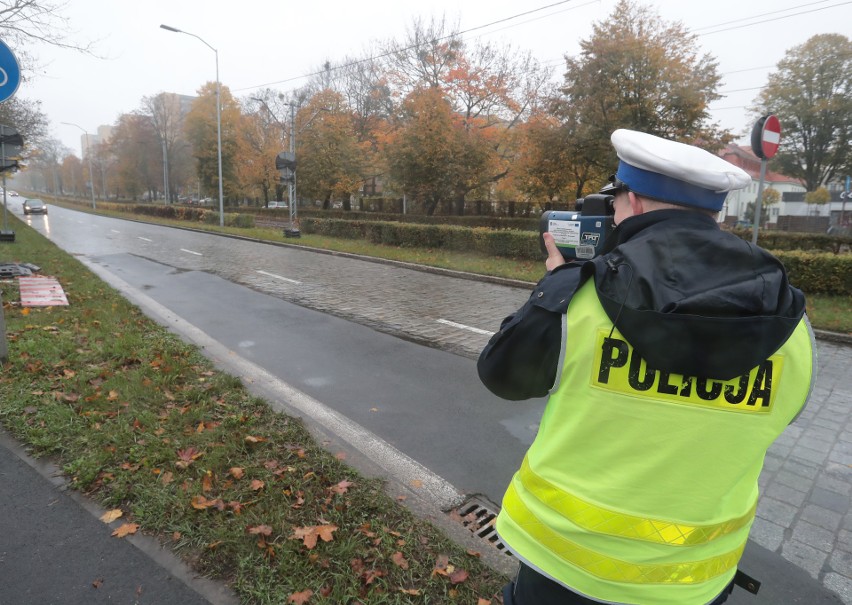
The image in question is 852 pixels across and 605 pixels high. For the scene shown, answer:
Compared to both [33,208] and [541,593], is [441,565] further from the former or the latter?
[33,208]

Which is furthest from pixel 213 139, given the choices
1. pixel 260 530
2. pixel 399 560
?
pixel 399 560

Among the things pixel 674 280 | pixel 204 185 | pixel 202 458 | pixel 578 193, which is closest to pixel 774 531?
pixel 674 280

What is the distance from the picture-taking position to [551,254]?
62.7 inches

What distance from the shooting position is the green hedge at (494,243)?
9.93 meters

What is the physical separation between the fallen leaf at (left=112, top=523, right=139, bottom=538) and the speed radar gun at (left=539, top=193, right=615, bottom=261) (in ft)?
8.52

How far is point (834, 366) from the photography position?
257 inches

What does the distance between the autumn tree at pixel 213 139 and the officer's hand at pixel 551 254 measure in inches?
2024

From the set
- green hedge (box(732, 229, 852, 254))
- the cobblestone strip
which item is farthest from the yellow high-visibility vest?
green hedge (box(732, 229, 852, 254))

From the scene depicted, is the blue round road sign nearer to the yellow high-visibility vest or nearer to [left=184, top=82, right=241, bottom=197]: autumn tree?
the yellow high-visibility vest

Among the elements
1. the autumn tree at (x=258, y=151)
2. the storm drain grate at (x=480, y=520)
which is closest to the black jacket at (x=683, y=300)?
the storm drain grate at (x=480, y=520)

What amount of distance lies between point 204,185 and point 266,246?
34.3 metres

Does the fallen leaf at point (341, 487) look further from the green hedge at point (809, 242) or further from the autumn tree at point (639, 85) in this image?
the autumn tree at point (639, 85)

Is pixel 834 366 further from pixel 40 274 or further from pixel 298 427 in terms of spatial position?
pixel 40 274

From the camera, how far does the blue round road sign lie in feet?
17.1
